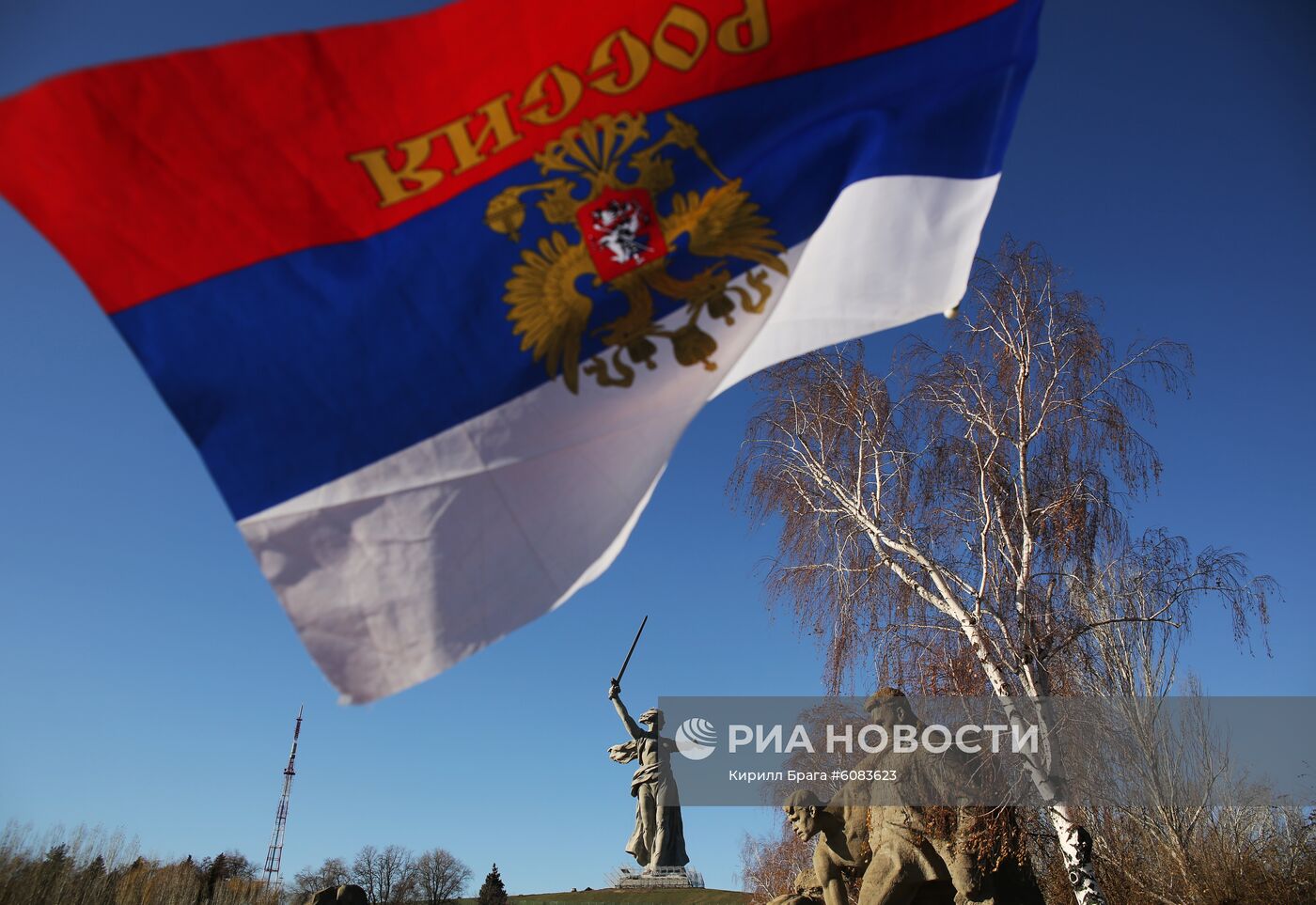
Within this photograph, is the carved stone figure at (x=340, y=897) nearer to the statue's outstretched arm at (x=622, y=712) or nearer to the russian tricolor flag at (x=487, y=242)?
the statue's outstretched arm at (x=622, y=712)

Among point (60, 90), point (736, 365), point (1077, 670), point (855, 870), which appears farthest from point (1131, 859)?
point (60, 90)

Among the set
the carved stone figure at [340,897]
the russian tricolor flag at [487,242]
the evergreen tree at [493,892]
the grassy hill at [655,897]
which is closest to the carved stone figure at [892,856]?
the russian tricolor flag at [487,242]

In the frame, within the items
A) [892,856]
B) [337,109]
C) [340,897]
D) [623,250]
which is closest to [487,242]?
[623,250]

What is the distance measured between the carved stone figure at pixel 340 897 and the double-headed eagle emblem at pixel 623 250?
389 inches

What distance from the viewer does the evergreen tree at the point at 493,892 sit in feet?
62.5

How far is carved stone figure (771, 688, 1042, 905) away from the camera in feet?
20.4

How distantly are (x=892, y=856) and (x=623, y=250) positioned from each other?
489 centimetres

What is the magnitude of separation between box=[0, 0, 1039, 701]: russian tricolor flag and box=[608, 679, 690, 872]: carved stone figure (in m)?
12.9

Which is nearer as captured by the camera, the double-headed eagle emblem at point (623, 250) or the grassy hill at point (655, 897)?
the double-headed eagle emblem at point (623, 250)

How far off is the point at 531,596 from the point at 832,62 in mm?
2209

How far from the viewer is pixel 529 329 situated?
9.97 feet

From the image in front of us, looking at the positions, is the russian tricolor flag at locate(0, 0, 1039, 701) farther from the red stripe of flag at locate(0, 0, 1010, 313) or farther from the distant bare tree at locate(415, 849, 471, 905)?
the distant bare tree at locate(415, 849, 471, 905)

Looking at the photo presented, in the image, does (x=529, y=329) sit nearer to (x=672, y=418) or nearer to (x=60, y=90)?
(x=672, y=418)

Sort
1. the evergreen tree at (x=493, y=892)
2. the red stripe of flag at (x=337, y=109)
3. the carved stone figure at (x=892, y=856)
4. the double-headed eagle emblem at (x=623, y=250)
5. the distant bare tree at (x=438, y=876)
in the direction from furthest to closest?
the distant bare tree at (x=438, y=876)
the evergreen tree at (x=493, y=892)
the carved stone figure at (x=892, y=856)
the double-headed eagle emblem at (x=623, y=250)
the red stripe of flag at (x=337, y=109)
